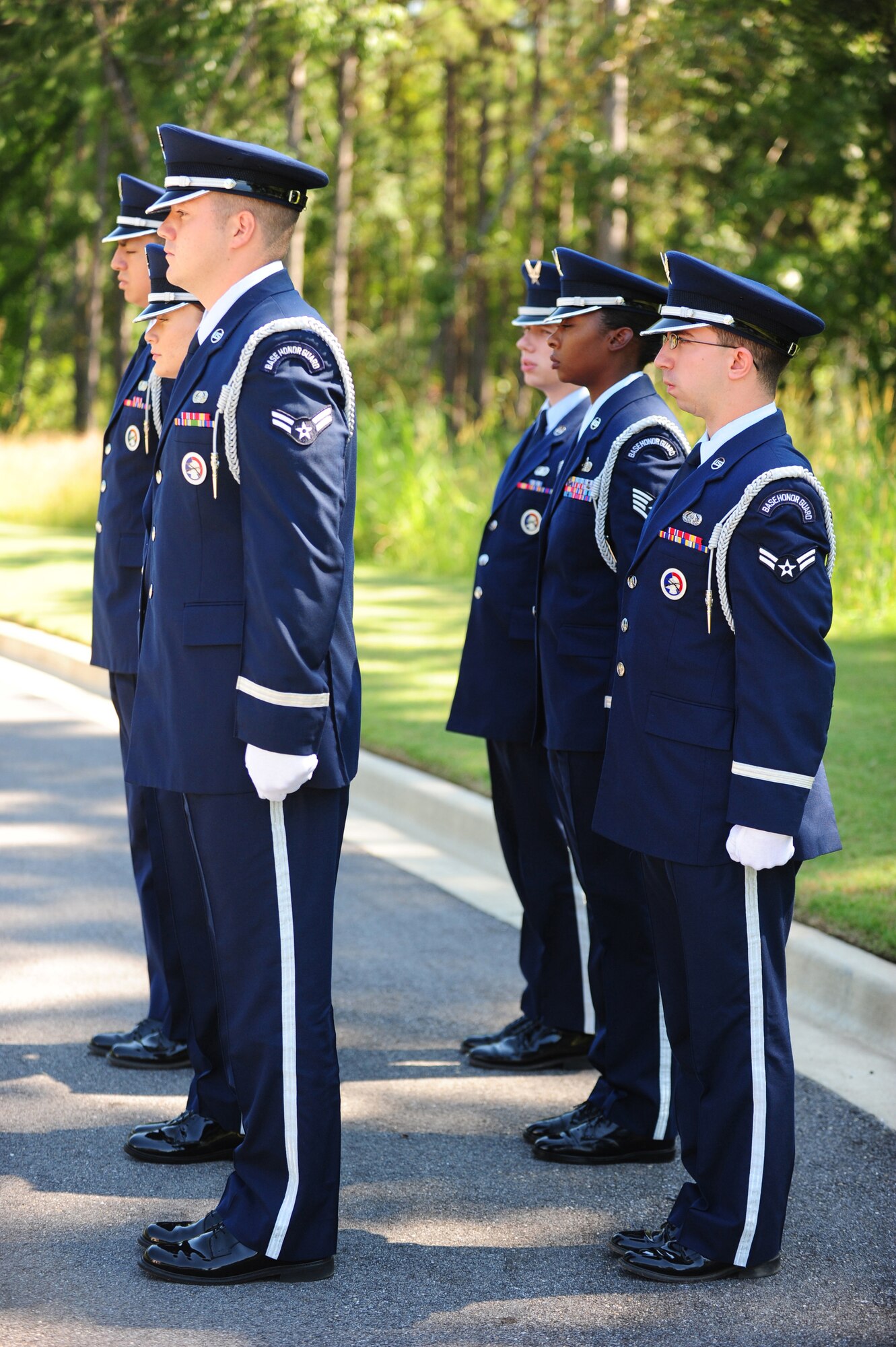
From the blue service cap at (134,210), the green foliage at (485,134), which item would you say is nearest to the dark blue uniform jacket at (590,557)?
the blue service cap at (134,210)

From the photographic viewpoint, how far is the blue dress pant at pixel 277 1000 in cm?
289

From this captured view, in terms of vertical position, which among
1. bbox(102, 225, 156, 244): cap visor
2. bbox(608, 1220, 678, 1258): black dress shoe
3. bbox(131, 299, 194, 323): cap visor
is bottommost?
bbox(608, 1220, 678, 1258): black dress shoe

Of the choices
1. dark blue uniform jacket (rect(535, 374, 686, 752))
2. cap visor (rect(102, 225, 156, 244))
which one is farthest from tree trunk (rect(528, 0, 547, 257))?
dark blue uniform jacket (rect(535, 374, 686, 752))

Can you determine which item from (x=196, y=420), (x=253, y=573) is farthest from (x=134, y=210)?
(x=253, y=573)

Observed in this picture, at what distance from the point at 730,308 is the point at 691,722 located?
829mm

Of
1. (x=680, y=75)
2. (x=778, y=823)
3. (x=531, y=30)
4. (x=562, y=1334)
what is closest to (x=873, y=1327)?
(x=562, y=1334)

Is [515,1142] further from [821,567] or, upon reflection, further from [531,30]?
[531,30]

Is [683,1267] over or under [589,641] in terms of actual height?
under

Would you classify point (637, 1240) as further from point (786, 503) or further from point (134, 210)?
point (134, 210)

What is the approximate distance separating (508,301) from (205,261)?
143 ft

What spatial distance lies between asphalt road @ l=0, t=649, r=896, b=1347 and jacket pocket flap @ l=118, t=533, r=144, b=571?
54.0 inches

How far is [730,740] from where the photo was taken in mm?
2889

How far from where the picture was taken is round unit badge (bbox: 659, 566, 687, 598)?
2928 mm

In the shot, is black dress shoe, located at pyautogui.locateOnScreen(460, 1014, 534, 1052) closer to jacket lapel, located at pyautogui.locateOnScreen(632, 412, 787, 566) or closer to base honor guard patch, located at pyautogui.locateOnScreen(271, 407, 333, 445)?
jacket lapel, located at pyautogui.locateOnScreen(632, 412, 787, 566)
